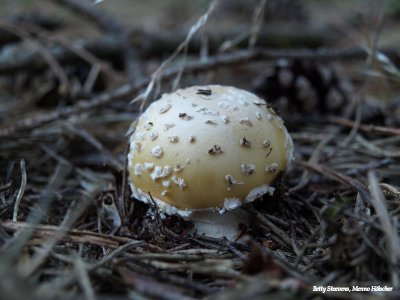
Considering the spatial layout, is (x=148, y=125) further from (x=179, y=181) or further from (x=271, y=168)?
(x=271, y=168)

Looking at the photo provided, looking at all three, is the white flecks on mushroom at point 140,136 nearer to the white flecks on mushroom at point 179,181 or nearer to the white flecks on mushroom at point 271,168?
the white flecks on mushroom at point 179,181

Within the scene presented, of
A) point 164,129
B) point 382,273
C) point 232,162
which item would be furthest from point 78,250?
point 382,273

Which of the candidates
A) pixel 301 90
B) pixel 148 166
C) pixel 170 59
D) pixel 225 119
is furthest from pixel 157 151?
pixel 301 90

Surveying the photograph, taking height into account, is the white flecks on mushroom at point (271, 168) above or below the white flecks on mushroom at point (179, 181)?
below

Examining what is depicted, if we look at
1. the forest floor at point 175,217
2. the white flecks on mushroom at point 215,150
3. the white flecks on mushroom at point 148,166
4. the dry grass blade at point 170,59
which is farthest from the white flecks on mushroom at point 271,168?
the dry grass blade at point 170,59

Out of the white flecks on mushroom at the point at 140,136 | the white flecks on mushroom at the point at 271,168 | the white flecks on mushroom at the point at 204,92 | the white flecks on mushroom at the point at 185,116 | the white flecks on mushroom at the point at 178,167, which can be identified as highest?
the white flecks on mushroom at the point at 204,92

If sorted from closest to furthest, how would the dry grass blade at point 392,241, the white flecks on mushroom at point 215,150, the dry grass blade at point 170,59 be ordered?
the dry grass blade at point 392,241 → the white flecks on mushroom at point 215,150 → the dry grass blade at point 170,59

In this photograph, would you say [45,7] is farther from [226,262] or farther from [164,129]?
[226,262]

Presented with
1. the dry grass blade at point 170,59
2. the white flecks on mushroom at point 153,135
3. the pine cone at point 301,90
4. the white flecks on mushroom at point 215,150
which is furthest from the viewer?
the pine cone at point 301,90
